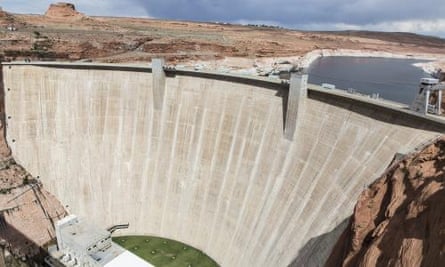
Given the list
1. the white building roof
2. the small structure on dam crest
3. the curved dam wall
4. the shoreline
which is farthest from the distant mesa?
the small structure on dam crest

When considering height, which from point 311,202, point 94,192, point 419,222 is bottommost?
point 94,192

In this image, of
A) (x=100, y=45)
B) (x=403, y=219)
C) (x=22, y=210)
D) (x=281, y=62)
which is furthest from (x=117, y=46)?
(x=403, y=219)

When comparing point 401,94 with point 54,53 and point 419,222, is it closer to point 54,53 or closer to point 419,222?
point 419,222

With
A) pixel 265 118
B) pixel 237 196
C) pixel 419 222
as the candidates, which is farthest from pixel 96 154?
pixel 419 222

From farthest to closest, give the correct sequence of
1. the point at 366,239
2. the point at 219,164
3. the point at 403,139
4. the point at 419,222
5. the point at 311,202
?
the point at 219,164 < the point at 311,202 < the point at 403,139 < the point at 366,239 < the point at 419,222

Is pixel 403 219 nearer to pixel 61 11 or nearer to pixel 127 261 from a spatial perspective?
pixel 127 261

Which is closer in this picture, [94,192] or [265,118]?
[265,118]

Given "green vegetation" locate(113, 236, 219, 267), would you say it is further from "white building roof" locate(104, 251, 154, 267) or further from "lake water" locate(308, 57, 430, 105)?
"lake water" locate(308, 57, 430, 105)
